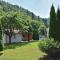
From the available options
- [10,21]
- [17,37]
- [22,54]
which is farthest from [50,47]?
[17,37]

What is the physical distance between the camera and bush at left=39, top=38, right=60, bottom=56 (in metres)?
19.3

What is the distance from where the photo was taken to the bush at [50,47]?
19.3 metres

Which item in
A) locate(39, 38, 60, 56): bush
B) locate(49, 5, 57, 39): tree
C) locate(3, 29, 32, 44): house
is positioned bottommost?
locate(3, 29, 32, 44): house

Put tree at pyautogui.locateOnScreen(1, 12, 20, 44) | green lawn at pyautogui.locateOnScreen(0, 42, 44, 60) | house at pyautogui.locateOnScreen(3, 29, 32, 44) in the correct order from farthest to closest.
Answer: house at pyautogui.locateOnScreen(3, 29, 32, 44)
tree at pyautogui.locateOnScreen(1, 12, 20, 44)
green lawn at pyautogui.locateOnScreen(0, 42, 44, 60)

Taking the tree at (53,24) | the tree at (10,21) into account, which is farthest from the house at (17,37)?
the tree at (53,24)

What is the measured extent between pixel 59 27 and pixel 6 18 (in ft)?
65.6

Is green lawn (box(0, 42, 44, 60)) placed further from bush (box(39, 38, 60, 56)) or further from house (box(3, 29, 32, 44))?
house (box(3, 29, 32, 44))

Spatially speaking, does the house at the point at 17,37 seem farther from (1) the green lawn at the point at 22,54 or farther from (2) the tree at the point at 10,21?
(1) the green lawn at the point at 22,54

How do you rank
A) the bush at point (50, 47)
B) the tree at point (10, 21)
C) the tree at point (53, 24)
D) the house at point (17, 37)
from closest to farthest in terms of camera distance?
the bush at point (50, 47) → the tree at point (53, 24) → the tree at point (10, 21) → the house at point (17, 37)

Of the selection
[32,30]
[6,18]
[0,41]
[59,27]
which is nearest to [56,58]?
[59,27]

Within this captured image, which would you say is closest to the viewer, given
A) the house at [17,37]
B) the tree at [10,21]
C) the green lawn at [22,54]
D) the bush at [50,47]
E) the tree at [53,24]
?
the green lawn at [22,54]

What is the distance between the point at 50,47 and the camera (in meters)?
19.6

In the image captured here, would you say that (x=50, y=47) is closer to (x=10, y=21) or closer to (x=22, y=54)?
(x=22, y=54)

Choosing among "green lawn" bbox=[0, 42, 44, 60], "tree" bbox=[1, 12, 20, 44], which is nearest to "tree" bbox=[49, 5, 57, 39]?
"green lawn" bbox=[0, 42, 44, 60]
